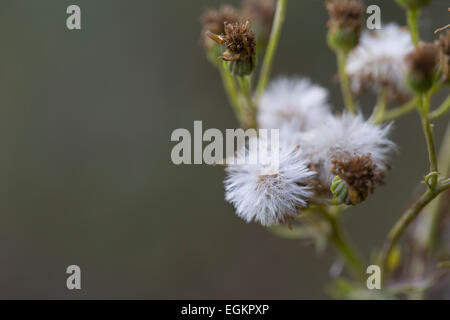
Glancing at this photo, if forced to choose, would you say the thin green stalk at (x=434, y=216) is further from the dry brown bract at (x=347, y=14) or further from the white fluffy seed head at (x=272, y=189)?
the white fluffy seed head at (x=272, y=189)

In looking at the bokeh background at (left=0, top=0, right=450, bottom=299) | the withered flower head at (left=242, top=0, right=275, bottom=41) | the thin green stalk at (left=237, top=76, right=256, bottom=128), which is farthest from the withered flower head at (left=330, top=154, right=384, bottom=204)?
the bokeh background at (left=0, top=0, right=450, bottom=299)

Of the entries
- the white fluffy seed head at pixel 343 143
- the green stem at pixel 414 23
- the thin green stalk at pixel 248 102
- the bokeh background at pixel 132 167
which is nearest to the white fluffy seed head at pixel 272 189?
the white fluffy seed head at pixel 343 143

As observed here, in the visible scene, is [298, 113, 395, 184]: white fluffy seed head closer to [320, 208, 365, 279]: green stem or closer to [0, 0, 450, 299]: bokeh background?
[320, 208, 365, 279]: green stem

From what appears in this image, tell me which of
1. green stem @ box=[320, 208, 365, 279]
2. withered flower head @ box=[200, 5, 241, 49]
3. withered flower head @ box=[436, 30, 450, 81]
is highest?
withered flower head @ box=[200, 5, 241, 49]

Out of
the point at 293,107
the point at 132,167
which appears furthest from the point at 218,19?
the point at 132,167
